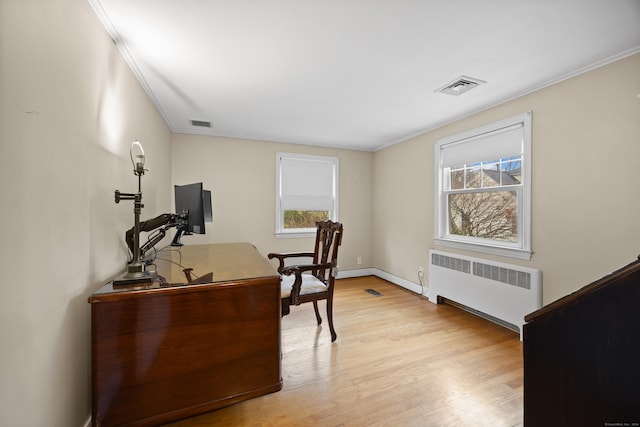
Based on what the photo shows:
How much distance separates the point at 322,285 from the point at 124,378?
5.30 ft

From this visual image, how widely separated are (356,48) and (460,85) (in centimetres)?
116

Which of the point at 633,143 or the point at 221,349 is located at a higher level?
the point at 633,143

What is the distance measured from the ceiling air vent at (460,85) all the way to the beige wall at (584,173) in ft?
1.97

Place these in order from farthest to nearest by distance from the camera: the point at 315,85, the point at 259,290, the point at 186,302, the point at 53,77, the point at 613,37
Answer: the point at 315,85, the point at 613,37, the point at 259,290, the point at 186,302, the point at 53,77

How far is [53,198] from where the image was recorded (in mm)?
1127

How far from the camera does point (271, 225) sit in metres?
4.25

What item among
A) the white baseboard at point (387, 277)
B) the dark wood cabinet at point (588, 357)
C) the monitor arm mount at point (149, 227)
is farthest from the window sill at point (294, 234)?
the dark wood cabinet at point (588, 357)

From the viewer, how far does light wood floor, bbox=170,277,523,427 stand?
5.20 ft

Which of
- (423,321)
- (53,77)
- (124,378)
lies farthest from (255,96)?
(423,321)

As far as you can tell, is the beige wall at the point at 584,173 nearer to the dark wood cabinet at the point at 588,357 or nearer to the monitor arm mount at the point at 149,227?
the dark wood cabinet at the point at 588,357

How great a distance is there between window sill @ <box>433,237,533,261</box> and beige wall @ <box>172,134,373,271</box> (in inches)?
71.2

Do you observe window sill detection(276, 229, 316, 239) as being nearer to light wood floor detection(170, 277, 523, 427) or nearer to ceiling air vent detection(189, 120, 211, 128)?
light wood floor detection(170, 277, 523, 427)

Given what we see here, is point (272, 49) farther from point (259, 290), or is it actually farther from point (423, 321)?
point (423, 321)

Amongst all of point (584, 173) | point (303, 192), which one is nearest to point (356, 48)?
point (584, 173)
